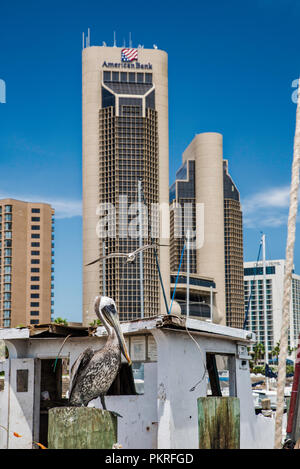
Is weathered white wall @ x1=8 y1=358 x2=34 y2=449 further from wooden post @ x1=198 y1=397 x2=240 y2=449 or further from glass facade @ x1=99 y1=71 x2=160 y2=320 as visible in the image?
glass facade @ x1=99 y1=71 x2=160 y2=320

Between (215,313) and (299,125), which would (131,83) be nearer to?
(215,313)

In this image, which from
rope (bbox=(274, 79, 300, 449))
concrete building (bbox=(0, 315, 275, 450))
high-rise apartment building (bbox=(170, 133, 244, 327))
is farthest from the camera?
high-rise apartment building (bbox=(170, 133, 244, 327))

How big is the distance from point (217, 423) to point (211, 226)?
15403cm

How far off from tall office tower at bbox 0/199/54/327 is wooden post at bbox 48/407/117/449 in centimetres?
13838

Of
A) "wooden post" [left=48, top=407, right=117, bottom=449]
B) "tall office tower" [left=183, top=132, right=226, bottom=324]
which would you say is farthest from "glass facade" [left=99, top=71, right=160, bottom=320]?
"wooden post" [left=48, top=407, right=117, bottom=449]

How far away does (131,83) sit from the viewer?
14100 centimetres

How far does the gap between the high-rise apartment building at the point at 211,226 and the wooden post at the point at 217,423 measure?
460ft

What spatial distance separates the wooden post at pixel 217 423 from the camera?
25.9 feet

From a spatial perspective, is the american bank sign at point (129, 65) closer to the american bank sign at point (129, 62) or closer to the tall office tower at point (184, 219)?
the american bank sign at point (129, 62)

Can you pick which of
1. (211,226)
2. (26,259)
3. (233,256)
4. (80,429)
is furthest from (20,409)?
(233,256)

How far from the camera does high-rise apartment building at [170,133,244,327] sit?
523ft

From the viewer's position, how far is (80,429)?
6.98 meters

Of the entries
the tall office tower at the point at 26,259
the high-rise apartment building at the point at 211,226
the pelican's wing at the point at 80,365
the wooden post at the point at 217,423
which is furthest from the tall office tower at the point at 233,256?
the wooden post at the point at 217,423

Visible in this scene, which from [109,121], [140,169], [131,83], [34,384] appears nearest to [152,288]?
[140,169]
